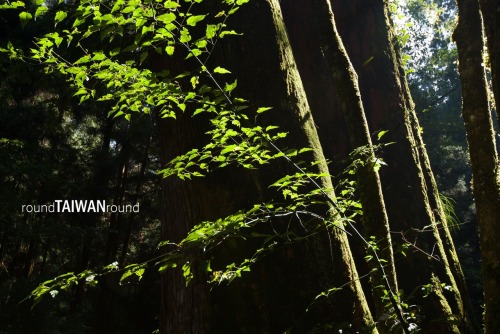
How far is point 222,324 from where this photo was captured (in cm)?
253

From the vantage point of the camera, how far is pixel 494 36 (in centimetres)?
178

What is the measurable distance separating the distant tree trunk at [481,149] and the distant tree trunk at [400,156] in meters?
1.04

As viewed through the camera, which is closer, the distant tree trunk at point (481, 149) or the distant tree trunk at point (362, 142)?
the distant tree trunk at point (481, 149)

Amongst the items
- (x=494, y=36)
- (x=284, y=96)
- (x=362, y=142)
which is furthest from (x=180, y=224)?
(x=494, y=36)

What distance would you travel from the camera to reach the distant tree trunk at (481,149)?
5.90 ft

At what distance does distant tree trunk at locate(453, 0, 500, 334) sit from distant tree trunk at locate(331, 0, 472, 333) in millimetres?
1036

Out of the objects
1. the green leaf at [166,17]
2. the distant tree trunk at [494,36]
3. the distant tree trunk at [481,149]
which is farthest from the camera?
the distant tree trunk at [481,149]

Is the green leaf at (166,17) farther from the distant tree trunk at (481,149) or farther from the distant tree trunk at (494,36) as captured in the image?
the distant tree trunk at (481,149)

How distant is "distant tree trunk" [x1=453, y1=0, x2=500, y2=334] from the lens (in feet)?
5.90

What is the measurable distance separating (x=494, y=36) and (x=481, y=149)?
51 cm

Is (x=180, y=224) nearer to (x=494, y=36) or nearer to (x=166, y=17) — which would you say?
(x=166, y=17)

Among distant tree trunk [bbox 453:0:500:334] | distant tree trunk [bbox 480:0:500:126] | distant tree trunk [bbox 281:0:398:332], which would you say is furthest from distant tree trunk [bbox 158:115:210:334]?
distant tree trunk [bbox 480:0:500:126]

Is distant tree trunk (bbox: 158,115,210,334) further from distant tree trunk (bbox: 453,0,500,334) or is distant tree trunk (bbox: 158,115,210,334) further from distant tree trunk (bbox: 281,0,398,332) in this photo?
distant tree trunk (bbox: 453,0,500,334)

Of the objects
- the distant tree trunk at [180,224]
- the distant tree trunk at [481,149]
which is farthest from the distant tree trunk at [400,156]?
the distant tree trunk at [180,224]
